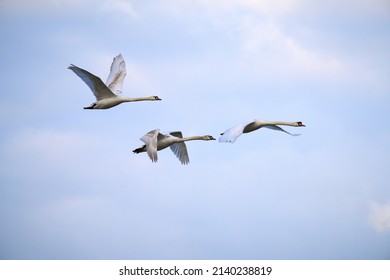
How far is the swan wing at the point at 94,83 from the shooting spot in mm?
17281

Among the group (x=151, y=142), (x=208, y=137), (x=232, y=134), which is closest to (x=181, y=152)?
(x=208, y=137)

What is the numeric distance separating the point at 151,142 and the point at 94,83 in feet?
7.01

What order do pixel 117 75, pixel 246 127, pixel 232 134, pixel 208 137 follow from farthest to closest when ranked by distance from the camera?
pixel 117 75, pixel 208 137, pixel 246 127, pixel 232 134

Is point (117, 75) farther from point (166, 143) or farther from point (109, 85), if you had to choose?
point (166, 143)

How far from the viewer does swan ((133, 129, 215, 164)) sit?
53.0 feet

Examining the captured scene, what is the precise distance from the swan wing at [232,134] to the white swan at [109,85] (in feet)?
10.5

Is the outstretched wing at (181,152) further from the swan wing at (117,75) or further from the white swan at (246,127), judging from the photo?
the white swan at (246,127)

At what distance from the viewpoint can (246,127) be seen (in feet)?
56.1

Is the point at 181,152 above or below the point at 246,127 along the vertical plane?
above

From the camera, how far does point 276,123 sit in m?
17.6

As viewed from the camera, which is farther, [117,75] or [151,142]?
[117,75]
